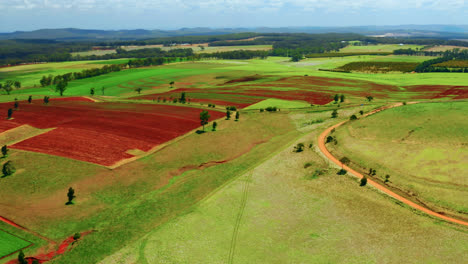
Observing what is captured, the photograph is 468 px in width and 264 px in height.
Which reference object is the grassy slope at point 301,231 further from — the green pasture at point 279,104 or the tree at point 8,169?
the green pasture at point 279,104

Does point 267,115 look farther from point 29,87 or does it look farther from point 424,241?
point 29,87

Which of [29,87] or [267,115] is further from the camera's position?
[29,87]

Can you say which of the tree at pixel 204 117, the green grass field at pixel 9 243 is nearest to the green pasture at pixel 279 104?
the tree at pixel 204 117

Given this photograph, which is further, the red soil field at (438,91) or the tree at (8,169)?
the red soil field at (438,91)

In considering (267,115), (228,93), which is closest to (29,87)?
(228,93)

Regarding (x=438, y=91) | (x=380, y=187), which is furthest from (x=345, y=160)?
(x=438, y=91)
